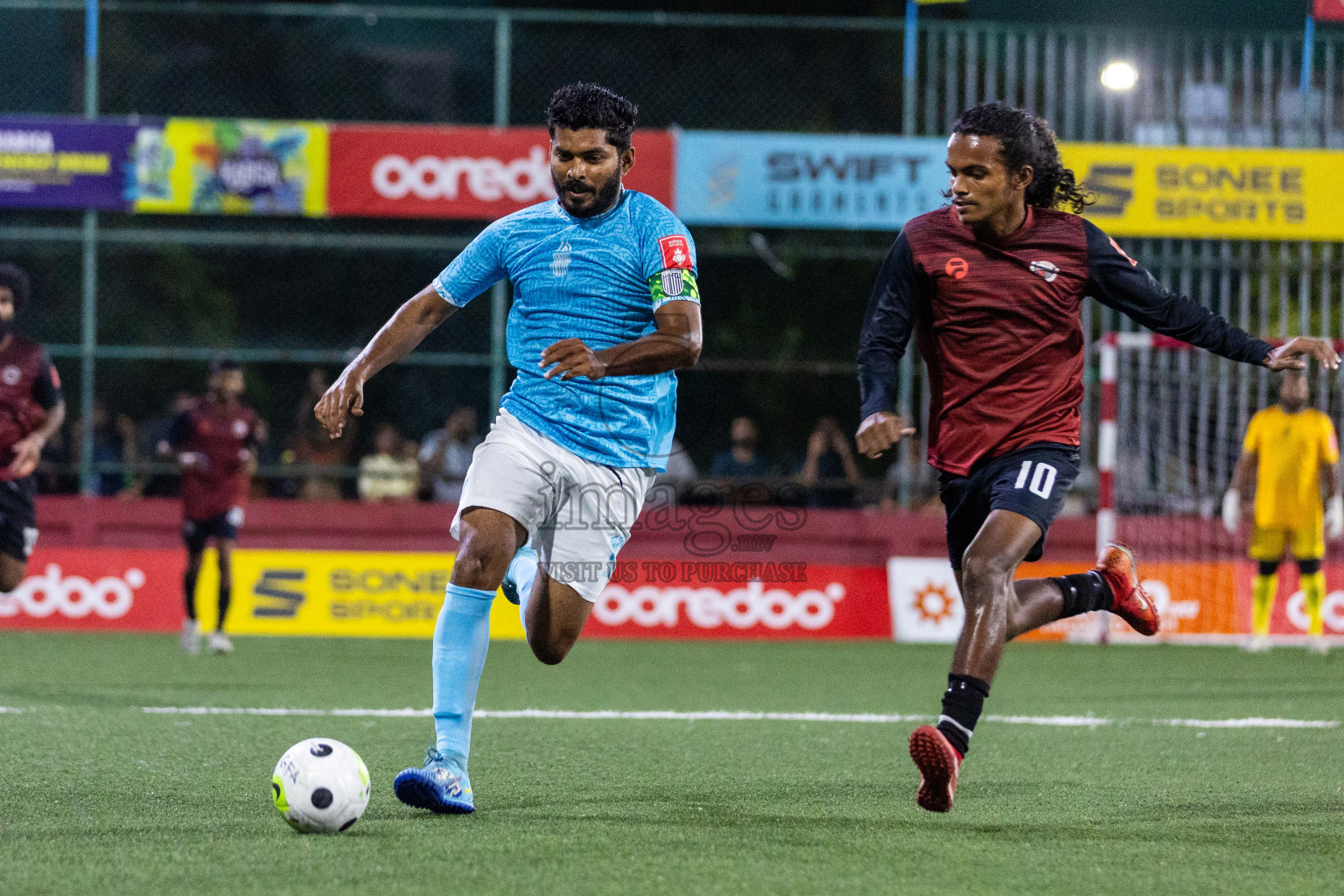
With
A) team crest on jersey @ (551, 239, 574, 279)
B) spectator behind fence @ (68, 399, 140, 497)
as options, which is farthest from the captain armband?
spectator behind fence @ (68, 399, 140, 497)

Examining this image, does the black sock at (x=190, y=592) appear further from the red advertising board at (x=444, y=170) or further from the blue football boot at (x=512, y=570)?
the blue football boot at (x=512, y=570)

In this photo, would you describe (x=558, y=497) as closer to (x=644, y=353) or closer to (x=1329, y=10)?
(x=644, y=353)

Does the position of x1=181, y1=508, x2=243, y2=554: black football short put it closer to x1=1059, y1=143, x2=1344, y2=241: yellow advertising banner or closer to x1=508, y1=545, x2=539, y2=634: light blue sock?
x1=508, y1=545, x2=539, y2=634: light blue sock

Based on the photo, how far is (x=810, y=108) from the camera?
66.6 ft

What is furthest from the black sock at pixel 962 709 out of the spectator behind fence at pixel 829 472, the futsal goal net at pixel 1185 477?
the spectator behind fence at pixel 829 472

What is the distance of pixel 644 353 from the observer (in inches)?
194

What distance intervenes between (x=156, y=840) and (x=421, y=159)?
1116 cm

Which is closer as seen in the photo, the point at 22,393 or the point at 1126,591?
the point at 1126,591

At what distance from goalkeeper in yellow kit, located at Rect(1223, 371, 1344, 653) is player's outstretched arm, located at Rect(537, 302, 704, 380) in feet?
30.0

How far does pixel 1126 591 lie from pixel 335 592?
31.9 ft

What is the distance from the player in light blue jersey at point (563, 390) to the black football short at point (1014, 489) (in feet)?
3.28

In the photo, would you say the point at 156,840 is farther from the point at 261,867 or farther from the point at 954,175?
the point at 954,175

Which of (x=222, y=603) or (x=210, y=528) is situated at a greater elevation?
(x=210, y=528)

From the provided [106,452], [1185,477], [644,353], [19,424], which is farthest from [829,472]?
[644,353]
